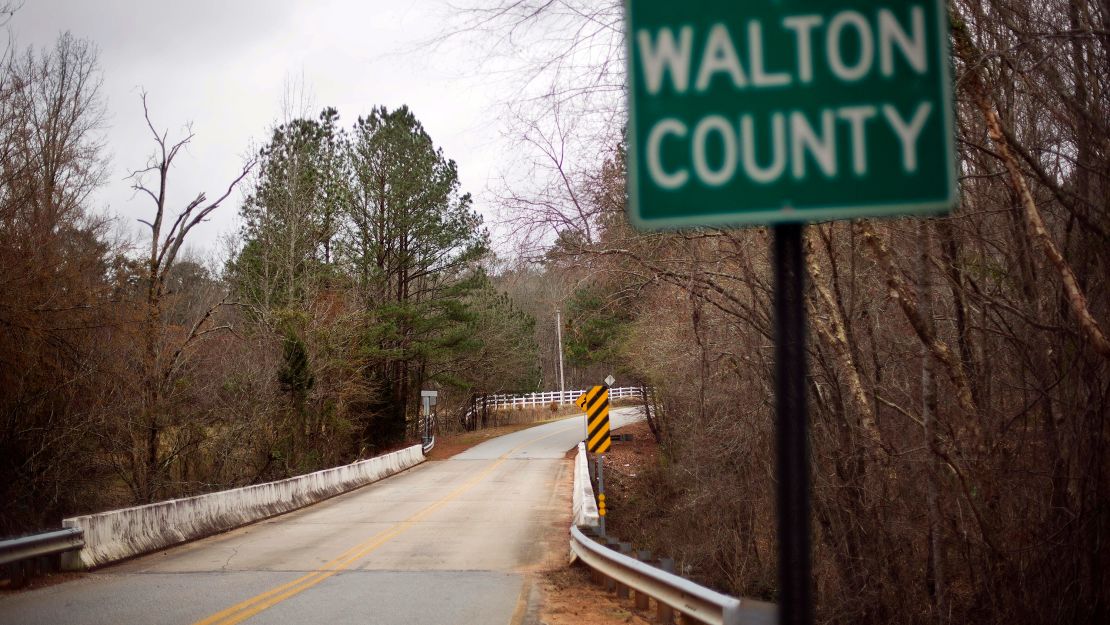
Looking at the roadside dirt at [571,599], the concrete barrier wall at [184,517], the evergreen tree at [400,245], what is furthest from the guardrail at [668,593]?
the evergreen tree at [400,245]

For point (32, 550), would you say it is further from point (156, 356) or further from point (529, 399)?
point (529, 399)

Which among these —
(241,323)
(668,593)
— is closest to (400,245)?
(241,323)

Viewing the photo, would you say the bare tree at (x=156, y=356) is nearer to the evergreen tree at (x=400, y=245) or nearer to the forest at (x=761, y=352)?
the forest at (x=761, y=352)

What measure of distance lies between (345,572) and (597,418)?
624cm

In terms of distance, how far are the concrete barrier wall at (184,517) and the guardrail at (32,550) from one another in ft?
0.66

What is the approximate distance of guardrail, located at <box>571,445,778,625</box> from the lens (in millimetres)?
4867

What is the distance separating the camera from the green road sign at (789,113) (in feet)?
6.14

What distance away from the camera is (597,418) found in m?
15.8

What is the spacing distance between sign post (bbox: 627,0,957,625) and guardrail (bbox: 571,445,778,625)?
265 cm

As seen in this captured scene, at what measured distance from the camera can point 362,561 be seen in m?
11.9

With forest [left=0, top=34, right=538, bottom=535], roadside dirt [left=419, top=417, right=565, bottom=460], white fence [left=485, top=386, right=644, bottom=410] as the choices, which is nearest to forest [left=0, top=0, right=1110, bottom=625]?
forest [left=0, top=34, right=538, bottom=535]

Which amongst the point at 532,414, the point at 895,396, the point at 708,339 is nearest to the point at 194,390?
the point at 708,339

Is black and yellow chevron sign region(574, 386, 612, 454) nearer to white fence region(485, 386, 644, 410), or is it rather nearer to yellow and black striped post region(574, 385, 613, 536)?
yellow and black striped post region(574, 385, 613, 536)

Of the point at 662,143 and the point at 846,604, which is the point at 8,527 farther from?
the point at 662,143
